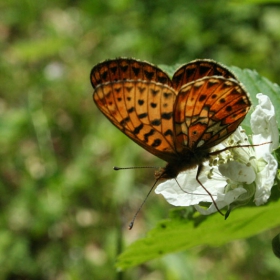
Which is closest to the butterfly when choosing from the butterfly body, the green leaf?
the butterfly body

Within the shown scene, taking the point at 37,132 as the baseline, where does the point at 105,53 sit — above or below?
above

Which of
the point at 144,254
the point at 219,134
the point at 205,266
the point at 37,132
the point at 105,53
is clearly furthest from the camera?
the point at 105,53

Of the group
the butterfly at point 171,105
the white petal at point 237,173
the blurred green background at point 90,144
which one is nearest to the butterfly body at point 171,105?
the butterfly at point 171,105

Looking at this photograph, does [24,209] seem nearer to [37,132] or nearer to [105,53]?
[37,132]

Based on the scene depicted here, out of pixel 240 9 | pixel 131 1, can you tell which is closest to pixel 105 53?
pixel 131 1

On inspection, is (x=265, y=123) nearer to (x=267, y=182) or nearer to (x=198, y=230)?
(x=267, y=182)

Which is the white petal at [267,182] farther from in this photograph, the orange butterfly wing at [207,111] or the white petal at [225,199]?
the orange butterfly wing at [207,111]

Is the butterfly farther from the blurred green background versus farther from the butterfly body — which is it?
the blurred green background
